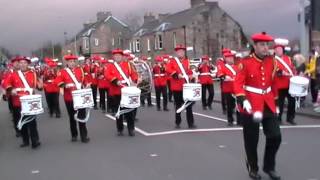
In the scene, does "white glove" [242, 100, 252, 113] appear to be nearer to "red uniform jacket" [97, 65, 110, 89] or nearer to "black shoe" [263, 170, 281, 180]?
"black shoe" [263, 170, 281, 180]

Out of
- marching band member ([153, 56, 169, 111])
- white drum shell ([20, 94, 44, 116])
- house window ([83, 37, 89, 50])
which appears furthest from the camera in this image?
house window ([83, 37, 89, 50])

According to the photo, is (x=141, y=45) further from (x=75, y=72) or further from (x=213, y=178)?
(x=213, y=178)

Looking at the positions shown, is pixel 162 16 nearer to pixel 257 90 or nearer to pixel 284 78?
pixel 284 78

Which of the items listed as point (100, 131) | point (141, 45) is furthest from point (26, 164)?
point (141, 45)

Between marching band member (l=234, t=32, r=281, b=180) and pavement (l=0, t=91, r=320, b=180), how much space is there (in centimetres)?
35

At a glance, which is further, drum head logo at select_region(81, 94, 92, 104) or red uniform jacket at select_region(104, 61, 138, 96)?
red uniform jacket at select_region(104, 61, 138, 96)

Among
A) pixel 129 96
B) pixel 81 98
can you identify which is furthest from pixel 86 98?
pixel 129 96

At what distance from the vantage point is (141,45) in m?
72.2

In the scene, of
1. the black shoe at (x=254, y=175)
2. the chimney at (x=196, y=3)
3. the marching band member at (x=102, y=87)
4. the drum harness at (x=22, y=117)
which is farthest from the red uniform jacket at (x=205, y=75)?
the chimney at (x=196, y=3)

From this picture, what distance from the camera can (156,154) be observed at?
9516mm

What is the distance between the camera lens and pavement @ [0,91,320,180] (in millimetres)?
8039

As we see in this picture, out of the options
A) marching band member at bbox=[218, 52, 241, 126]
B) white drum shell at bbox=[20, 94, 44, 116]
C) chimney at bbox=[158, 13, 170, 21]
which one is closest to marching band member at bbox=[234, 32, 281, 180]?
white drum shell at bbox=[20, 94, 44, 116]

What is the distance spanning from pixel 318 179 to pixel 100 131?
6807mm

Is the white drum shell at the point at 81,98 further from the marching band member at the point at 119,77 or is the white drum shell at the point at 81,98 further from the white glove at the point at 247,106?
the white glove at the point at 247,106
